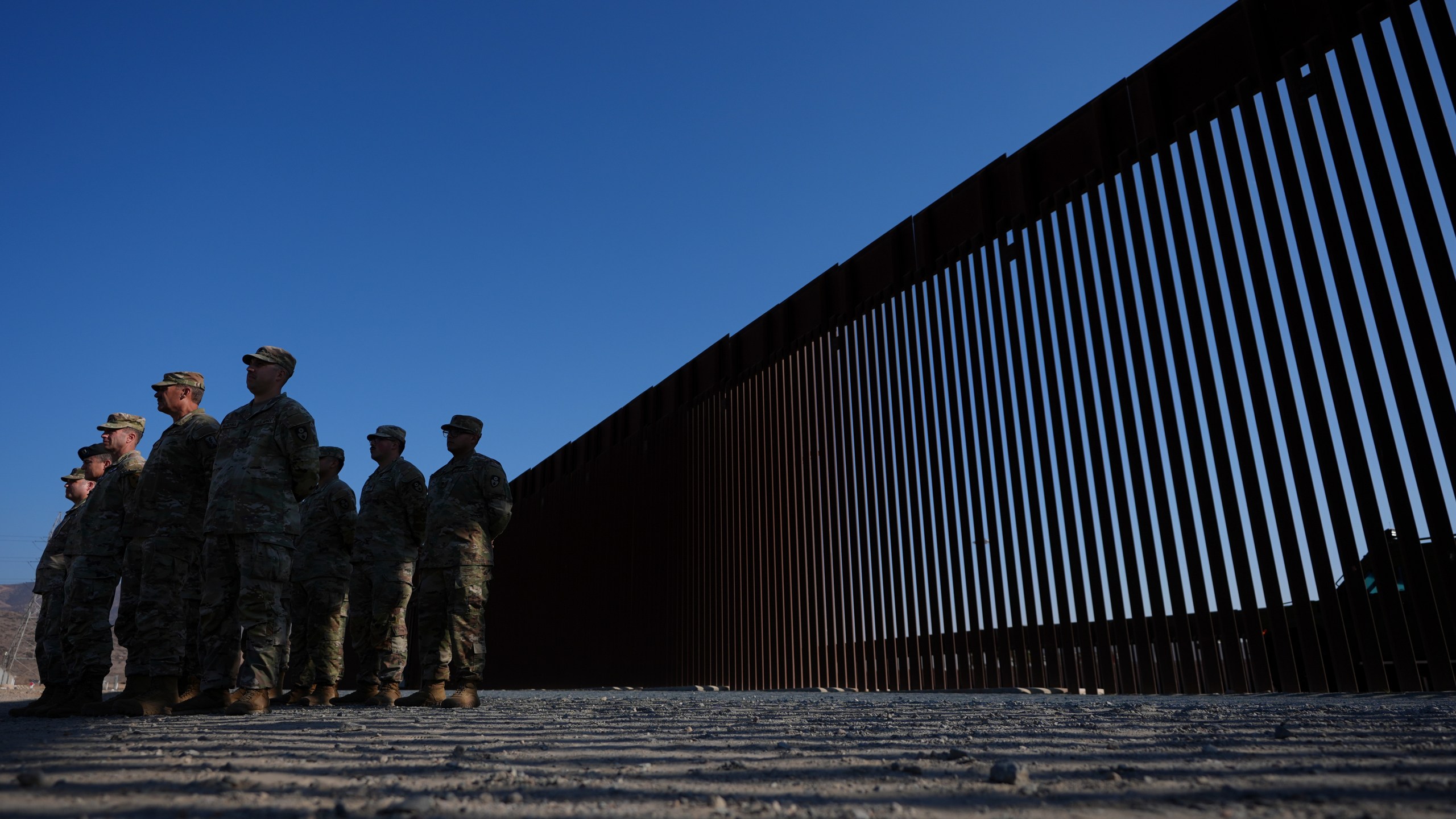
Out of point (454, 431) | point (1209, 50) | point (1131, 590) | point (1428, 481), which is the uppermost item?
point (1209, 50)

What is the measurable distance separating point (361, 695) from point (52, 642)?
6.59ft

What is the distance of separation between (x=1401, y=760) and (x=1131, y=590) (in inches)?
173

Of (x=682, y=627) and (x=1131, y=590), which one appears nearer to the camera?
(x=1131, y=590)

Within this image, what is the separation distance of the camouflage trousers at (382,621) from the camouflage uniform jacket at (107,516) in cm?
159

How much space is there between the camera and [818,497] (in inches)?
392

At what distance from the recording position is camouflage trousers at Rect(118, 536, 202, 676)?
15.9 feet

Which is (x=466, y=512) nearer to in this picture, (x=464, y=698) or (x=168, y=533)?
(x=464, y=698)

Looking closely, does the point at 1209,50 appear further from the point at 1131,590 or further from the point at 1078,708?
the point at 1078,708

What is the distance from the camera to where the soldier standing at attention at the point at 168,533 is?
4840 mm

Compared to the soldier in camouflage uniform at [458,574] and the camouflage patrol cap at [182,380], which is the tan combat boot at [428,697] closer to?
the soldier in camouflage uniform at [458,574]

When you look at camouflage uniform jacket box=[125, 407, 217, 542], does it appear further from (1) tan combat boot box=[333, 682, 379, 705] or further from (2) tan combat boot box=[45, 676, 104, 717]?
(1) tan combat boot box=[333, 682, 379, 705]

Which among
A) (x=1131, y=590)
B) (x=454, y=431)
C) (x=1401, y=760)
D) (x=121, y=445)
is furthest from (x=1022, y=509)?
(x=121, y=445)

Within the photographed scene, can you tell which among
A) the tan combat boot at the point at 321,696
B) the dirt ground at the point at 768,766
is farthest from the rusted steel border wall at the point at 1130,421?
the tan combat boot at the point at 321,696

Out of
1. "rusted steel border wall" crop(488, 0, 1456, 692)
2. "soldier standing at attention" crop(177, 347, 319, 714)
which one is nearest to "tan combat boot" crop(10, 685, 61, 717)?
"soldier standing at attention" crop(177, 347, 319, 714)
